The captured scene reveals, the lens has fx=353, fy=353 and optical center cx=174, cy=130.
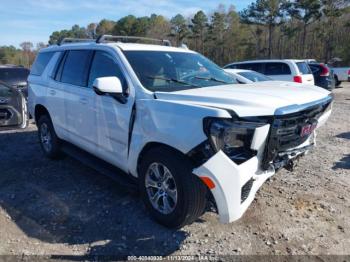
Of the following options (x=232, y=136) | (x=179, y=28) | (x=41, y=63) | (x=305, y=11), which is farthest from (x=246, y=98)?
(x=179, y=28)

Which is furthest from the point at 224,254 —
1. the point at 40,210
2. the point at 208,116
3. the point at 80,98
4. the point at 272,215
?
the point at 80,98

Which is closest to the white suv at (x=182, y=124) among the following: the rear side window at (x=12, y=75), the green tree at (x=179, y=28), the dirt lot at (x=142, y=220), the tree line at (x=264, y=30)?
the dirt lot at (x=142, y=220)

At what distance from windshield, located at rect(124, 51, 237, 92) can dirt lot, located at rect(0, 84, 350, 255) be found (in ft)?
4.84

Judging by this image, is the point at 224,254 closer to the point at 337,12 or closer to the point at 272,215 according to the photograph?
the point at 272,215

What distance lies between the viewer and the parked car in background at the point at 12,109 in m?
6.39

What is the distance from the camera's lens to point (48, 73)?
19.1 ft

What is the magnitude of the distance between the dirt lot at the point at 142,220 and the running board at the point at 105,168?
33 centimetres

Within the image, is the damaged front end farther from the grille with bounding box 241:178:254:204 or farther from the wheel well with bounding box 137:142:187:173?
the wheel well with bounding box 137:142:187:173

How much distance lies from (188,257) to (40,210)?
6.39ft

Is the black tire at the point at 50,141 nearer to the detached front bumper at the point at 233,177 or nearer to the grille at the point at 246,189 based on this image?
the detached front bumper at the point at 233,177

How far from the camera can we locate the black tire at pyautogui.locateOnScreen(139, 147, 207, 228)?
3.23 meters

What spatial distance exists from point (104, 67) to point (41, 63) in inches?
95.3

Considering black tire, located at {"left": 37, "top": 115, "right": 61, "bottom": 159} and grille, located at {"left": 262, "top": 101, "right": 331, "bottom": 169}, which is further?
black tire, located at {"left": 37, "top": 115, "right": 61, "bottom": 159}

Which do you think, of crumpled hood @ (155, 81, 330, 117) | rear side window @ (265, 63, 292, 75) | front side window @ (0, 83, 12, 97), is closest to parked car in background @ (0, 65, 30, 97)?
front side window @ (0, 83, 12, 97)
